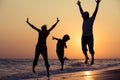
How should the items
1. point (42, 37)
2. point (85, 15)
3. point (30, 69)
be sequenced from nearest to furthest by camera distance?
1. point (85, 15)
2. point (42, 37)
3. point (30, 69)

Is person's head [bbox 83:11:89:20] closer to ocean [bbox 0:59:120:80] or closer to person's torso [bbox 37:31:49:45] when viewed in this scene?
person's torso [bbox 37:31:49:45]

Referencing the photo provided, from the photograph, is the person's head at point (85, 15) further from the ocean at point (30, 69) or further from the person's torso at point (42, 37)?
the ocean at point (30, 69)

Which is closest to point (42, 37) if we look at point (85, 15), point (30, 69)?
point (85, 15)

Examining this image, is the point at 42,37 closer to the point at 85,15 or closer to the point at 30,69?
the point at 85,15

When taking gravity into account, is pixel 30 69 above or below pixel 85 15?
above

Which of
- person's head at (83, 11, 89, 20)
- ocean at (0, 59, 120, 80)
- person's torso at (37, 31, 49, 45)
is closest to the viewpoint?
person's head at (83, 11, 89, 20)

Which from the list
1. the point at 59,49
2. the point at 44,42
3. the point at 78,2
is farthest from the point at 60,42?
the point at 78,2

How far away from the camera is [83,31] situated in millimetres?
15000

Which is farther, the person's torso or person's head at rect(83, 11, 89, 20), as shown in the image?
the person's torso

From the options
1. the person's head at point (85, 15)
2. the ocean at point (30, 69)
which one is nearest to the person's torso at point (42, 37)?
the person's head at point (85, 15)

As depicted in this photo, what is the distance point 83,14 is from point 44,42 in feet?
16.8

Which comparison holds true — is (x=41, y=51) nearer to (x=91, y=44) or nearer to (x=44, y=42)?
(x=44, y=42)

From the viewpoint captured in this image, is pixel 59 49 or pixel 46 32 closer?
pixel 46 32

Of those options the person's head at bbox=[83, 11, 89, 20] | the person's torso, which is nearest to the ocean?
the person's torso
